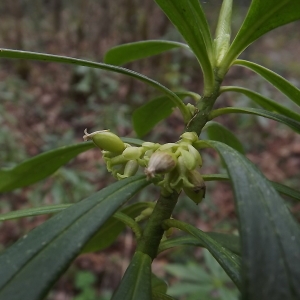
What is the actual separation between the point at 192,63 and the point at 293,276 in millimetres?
5278

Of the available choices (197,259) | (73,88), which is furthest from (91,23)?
(197,259)

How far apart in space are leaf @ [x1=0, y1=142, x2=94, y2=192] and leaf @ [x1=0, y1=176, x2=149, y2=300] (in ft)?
1.31

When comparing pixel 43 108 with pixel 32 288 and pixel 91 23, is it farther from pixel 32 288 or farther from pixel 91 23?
pixel 32 288

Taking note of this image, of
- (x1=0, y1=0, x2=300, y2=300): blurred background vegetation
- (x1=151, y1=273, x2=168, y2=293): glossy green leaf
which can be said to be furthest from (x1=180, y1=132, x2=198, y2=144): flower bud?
(x1=0, y1=0, x2=300, y2=300): blurred background vegetation

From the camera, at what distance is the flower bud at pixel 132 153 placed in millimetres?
741

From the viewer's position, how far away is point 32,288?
488 millimetres

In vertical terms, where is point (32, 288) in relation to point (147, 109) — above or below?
below

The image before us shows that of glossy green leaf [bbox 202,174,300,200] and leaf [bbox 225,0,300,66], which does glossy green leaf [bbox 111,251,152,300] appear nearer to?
glossy green leaf [bbox 202,174,300,200]

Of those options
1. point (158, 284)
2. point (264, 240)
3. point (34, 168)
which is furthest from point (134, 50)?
point (264, 240)

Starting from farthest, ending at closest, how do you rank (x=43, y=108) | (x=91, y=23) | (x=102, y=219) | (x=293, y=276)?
(x=91, y=23) → (x=43, y=108) → (x=102, y=219) → (x=293, y=276)

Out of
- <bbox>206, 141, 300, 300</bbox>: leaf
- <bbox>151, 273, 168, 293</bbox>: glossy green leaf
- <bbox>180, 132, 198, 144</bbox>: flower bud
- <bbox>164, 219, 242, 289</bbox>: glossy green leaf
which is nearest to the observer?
<bbox>206, 141, 300, 300</bbox>: leaf

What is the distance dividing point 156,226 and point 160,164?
20 centimetres

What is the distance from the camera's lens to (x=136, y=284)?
2.23 ft

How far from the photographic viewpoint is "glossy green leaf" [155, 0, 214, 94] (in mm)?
732
